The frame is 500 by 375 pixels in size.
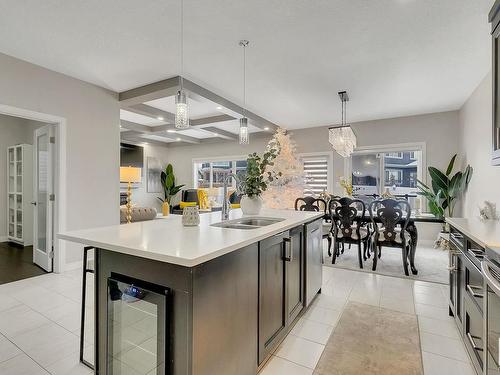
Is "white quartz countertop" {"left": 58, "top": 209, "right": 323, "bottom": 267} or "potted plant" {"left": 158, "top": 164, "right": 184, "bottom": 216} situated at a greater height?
"potted plant" {"left": 158, "top": 164, "right": 184, "bottom": 216}

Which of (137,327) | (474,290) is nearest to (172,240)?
(137,327)

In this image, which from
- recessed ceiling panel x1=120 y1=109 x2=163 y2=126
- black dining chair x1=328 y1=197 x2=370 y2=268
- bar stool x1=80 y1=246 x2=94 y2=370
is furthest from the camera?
recessed ceiling panel x1=120 y1=109 x2=163 y2=126

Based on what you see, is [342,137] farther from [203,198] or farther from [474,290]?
[203,198]

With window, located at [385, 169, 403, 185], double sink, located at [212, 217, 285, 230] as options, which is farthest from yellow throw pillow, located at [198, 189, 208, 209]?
double sink, located at [212, 217, 285, 230]

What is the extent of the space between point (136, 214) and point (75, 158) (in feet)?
4.43

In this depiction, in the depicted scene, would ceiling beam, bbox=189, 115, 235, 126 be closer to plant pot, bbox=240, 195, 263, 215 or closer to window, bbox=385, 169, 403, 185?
plant pot, bbox=240, 195, 263, 215

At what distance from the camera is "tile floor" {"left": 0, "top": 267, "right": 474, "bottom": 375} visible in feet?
5.93

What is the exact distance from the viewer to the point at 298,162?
22.2 feet

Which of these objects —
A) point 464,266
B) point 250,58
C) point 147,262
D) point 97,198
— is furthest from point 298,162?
point 147,262

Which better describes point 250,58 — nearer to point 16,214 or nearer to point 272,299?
point 272,299

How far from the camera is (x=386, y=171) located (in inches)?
236

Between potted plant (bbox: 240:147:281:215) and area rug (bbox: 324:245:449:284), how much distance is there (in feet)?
6.87

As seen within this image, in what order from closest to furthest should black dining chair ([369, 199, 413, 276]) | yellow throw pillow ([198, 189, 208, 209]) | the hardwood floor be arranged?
the hardwood floor < black dining chair ([369, 199, 413, 276]) < yellow throw pillow ([198, 189, 208, 209])

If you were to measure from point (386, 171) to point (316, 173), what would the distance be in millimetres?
1562
